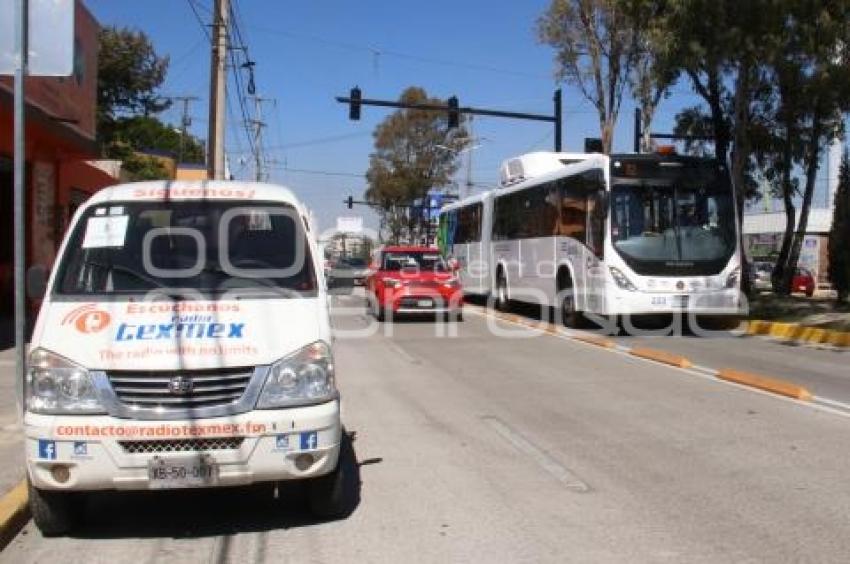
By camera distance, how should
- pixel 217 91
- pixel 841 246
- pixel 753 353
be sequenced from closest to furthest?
1. pixel 753 353
2. pixel 841 246
3. pixel 217 91

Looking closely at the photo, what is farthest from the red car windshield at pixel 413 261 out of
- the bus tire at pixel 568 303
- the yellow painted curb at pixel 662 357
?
the yellow painted curb at pixel 662 357

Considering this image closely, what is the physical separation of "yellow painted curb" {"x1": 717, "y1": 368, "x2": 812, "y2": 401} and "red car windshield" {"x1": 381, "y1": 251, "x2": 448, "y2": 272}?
10.0 metres

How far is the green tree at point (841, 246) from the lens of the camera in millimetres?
22594

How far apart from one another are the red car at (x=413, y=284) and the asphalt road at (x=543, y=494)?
990 centimetres

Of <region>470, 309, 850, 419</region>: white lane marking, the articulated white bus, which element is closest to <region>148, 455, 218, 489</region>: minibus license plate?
<region>470, 309, 850, 419</region>: white lane marking

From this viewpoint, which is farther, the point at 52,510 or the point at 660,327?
the point at 660,327

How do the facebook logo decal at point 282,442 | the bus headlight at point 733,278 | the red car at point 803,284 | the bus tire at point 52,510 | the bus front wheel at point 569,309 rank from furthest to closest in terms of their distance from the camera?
the red car at point 803,284 → the bus front wheel at point 569,309 → the bus headlight at point 733,278 → the bus tire at point 52,510 → the facebook logo decal at point 282,442

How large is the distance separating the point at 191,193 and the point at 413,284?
14.5 meters

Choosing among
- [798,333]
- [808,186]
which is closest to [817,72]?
[808,186]

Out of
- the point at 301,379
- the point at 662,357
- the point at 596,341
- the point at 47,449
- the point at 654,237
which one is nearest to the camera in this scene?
the point at 47,449

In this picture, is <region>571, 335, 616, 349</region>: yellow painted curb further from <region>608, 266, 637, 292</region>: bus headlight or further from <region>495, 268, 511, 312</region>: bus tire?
<region>495, 268, 511, 312</region>: bus tire

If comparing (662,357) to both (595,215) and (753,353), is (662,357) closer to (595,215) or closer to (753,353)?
(753,353)

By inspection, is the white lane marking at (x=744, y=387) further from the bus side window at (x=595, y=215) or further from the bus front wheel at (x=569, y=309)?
the bus front wheel at (x=569, y=309)

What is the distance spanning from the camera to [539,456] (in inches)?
309
